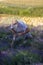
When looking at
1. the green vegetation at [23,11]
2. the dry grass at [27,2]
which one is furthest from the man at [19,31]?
the dry grass at [27,2]

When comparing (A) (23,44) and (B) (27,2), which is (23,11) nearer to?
(B) (27,2)

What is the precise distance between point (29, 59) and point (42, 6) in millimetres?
4022

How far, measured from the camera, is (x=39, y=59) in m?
4.79

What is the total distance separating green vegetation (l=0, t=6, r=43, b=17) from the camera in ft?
25.4

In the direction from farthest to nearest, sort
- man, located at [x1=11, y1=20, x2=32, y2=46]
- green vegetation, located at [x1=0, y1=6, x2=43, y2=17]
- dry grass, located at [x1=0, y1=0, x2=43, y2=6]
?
dry grass, located at [x1=0, y1=0, x2=43, y2=6] → green vegetation, located at [x1=0, y1=6, x2=43, y2=17] → man, located at [x1=11, y1=20, x2=32, y2=46]

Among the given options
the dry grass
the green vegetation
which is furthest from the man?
the dry grass

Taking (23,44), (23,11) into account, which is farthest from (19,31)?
(23,11)

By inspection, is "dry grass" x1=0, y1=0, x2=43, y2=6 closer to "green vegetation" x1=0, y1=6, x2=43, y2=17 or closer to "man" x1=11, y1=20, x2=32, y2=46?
"green vegetation" x1=0, y1=6, x2=43, y2=17

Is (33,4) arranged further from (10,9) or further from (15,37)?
(15,37)

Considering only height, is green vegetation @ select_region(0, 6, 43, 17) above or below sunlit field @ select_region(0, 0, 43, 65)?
above

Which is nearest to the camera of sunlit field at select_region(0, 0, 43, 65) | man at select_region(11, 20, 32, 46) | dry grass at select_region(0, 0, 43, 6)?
sunlit field at select_region(0, 0, 43, 65)

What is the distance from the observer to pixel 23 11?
25.7 feet

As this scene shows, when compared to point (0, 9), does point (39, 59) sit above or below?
below

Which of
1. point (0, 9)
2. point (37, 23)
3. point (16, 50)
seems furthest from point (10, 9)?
point (16, 50)
